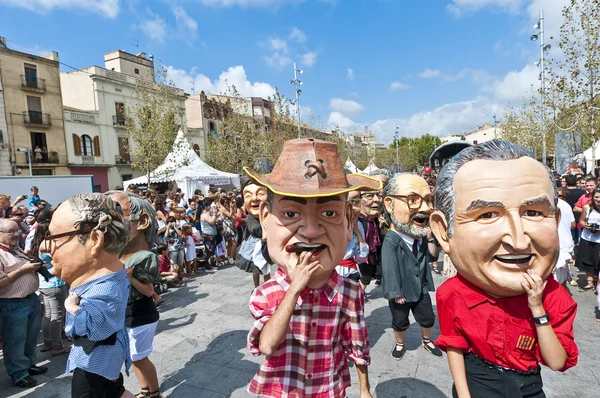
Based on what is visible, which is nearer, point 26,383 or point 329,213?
point 329,213

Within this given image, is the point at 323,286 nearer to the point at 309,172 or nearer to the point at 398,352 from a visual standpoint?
the point at 309,172

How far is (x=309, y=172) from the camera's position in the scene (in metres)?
1.71

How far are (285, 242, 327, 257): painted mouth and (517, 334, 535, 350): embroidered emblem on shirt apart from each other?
102 cm

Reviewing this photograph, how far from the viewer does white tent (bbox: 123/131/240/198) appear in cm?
1612

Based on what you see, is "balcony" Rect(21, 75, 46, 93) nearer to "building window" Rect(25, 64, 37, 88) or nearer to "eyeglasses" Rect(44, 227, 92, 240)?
"building window" Rect(25, 64, 37, 88)

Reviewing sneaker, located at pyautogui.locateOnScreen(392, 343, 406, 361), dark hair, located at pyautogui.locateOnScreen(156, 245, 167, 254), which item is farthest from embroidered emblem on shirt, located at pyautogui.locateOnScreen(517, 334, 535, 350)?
dark hair, located at pyautogui.locateOnScreen(156, 245, 167, 254)

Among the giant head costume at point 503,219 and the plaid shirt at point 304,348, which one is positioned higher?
the giant head costume at point 503,219

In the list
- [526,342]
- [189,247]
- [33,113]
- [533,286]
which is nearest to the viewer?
[533,286]

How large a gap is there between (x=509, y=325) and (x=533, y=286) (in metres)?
0.29

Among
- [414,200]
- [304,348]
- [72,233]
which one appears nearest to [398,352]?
[414,200]

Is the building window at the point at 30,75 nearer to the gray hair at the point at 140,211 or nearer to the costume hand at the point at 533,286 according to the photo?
the gray hair at the point at 140,211

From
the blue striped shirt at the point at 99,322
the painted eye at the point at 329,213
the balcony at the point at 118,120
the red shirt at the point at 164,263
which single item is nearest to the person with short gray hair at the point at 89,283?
the blue striped shirt at the point at 99,322

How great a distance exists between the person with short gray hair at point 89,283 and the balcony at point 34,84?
26662 mm

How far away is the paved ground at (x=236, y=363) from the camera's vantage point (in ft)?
10.1
